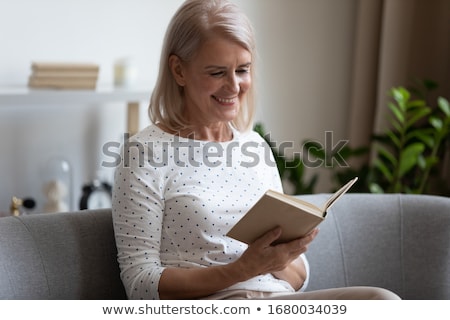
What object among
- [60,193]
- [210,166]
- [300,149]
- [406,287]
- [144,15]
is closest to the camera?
[210,166]

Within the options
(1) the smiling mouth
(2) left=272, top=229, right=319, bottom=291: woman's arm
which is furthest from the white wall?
(2) left=272, top=229, right=319, bottom=291: woman's arm

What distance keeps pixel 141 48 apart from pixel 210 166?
1.53 m

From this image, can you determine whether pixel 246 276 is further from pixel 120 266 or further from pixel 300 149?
pixel 300 149

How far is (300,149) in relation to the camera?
145 inches

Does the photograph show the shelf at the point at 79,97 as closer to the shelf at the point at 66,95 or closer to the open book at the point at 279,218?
the shelf at the point at 66,95

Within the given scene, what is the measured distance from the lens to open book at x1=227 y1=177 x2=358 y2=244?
1483 mm

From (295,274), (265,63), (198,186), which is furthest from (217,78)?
(265,63)

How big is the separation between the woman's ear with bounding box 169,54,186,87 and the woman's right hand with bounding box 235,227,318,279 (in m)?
0.44

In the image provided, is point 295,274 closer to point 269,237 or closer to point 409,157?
point 269,237

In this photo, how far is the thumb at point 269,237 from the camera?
157 centimetres

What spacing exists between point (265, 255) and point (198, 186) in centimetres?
24

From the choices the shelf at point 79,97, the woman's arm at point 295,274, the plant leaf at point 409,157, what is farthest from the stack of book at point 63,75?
the woman's arm at point 295,274

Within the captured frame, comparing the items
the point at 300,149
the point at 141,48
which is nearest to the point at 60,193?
the point at 141,48
